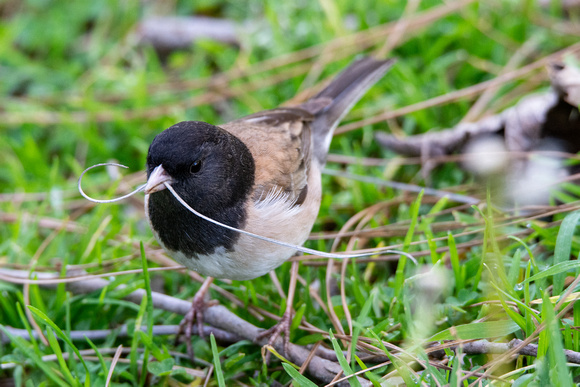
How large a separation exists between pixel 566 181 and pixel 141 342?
227 cm

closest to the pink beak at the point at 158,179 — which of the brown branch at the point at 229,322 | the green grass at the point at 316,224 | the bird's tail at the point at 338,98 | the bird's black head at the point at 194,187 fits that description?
the bird's black head at the point at 194,187

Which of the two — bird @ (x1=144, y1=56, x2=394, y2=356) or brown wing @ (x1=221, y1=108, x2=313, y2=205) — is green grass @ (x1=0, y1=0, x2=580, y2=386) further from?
brown wing @ (x1=221, y1=108, x2=313, y2=205)

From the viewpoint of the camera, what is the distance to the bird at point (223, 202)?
225 cm

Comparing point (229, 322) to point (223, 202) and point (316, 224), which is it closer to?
point (223, 202)

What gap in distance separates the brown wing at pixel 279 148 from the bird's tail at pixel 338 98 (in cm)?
12

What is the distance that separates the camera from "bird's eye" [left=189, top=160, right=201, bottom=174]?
227 cm

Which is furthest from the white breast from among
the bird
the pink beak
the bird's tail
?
the bird's tail

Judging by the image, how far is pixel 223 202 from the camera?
237 cm

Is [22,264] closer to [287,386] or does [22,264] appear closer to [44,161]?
[44,161]

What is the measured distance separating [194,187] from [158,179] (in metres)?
0.16

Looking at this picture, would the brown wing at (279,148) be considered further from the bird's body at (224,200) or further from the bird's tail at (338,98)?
the bird's tail at (338,98)

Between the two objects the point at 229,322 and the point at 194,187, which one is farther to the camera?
the point at 229,322

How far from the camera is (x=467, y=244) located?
2.71 m

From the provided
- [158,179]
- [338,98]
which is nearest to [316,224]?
[338,98]
